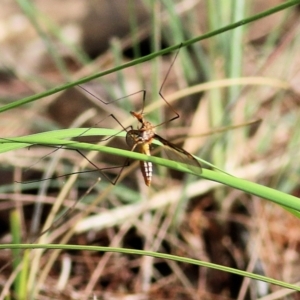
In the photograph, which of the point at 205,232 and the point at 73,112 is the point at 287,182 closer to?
the point at 205,232

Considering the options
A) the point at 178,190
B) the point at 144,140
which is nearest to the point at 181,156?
the point at 144,140

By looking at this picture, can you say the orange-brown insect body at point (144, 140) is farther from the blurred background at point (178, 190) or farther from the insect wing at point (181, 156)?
the blurred background at point (178, 190)

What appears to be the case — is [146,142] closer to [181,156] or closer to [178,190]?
[181,156]

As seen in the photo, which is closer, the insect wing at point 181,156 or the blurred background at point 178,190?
the insect wing at point 181,156

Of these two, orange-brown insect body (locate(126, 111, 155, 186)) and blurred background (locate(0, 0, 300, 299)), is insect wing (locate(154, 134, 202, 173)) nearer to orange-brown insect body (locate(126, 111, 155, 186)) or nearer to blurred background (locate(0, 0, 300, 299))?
orange-brown insect body (locate(126, 111, 155, 186))

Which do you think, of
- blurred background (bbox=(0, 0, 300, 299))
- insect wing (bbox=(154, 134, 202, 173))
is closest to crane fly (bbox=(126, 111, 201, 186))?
insect wing (bbox=(154, 134, 202, 173))

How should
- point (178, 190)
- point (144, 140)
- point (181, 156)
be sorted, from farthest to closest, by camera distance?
point (178, 190) → point (144, 140) → point (181, 156)

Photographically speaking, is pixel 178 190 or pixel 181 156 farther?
pixel 178 190

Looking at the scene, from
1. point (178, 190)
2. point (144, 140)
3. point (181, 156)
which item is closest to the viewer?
point (181, 156)

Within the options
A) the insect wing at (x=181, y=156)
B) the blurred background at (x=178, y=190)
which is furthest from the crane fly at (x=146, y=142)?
the blurred background at (x=178, y=190)
